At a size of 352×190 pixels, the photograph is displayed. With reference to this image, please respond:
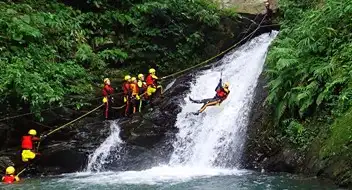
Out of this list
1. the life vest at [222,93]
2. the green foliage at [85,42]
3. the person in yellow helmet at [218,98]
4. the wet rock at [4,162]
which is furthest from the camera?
the life vest at [222,93]

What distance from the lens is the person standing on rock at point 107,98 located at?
13.6 m

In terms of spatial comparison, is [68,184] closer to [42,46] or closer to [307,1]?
[42,46]

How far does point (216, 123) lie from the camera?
502 inches

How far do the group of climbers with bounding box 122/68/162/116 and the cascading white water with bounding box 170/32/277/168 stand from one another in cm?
134

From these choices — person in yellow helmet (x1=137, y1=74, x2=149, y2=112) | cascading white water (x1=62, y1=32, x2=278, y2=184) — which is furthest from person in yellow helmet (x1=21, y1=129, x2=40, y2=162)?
person in yellow helmet (x1=137, y1=74, x2=149, y2=112)

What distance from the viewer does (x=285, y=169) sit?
987 cm

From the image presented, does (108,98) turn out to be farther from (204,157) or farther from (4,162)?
(204,157)

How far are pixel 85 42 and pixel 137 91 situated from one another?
3.29 m

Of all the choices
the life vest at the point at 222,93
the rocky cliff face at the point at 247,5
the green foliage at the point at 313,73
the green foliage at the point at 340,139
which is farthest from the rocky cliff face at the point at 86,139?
the rocky cliff face at the point at 247,5

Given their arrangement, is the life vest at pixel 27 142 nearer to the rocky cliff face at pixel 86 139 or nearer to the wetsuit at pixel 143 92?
the rocky cliff face at pixel 86 139

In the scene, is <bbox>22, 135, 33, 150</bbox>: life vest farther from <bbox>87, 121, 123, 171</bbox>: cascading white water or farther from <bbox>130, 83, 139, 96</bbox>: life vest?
<bbox>130, 83, 139, 96</bbox>: life vest

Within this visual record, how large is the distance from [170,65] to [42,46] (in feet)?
17.2

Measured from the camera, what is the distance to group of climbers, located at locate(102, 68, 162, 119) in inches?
542

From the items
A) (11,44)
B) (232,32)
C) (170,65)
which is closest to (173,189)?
(11,44)
